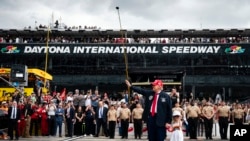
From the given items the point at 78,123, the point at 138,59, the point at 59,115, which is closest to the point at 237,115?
the point at 78,123

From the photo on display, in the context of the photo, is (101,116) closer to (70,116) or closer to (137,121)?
(70,116)

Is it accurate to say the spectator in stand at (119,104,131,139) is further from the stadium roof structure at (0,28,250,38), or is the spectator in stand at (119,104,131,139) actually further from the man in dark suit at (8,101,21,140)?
the stadium roof structure at (0,28,250,38)

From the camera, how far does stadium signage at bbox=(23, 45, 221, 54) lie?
42.0m

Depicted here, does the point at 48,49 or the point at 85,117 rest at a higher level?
the point at 48,49

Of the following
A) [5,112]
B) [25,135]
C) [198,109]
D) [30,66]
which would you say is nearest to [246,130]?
[198,109]

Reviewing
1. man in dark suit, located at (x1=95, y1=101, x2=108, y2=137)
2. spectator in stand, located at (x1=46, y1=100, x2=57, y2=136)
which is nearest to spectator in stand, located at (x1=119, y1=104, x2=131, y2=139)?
man in dark suit, located at (x1=95, y1=101, x2=108, y2=137)

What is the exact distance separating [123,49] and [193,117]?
22330 millimetres

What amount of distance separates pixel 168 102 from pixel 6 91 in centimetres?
1846

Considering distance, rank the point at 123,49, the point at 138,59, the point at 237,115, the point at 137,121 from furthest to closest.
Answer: the point at 138,59 → the point at 123,49 → the point at 237,115 → the point at 137,121

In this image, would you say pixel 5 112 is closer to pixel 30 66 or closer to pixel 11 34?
pixel 30 66

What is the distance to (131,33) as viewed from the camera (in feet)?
153

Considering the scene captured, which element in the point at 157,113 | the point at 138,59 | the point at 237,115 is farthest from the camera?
the point at 138,59

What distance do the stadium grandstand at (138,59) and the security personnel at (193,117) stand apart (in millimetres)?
19426

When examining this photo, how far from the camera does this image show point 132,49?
139 feet
